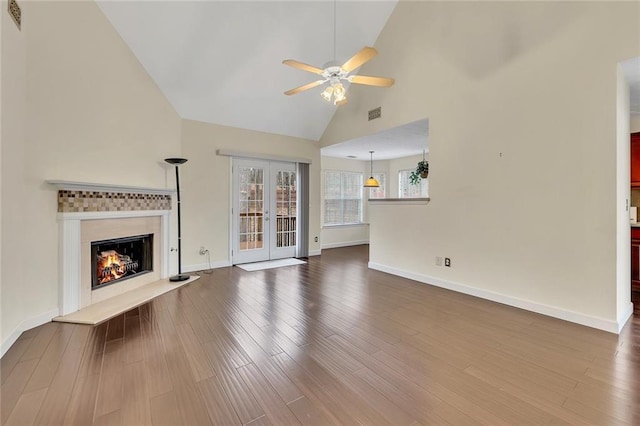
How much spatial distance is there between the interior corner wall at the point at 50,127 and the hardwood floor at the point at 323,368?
536mm

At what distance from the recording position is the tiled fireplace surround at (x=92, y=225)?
3.04m

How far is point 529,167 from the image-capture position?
128 inches

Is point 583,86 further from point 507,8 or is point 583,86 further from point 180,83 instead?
point 180,83

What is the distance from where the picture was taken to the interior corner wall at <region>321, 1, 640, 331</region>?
9.06 feet

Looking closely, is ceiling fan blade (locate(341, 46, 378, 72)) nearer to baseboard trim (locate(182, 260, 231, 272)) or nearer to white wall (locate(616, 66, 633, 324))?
white wall (locate(616, 66, 633, 324))

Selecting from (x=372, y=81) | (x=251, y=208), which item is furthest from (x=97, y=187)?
(x=372, y=81)

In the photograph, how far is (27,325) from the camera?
8.95 feet

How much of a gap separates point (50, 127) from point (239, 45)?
8.55ft

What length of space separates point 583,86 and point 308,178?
15.5ft

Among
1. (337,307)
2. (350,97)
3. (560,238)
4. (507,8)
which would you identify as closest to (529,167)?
(560,238)

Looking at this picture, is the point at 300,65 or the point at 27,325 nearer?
the point at 27,325

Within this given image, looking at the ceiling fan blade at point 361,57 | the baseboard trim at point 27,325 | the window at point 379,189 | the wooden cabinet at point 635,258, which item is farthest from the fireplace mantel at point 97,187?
the wooden cabinet at point 635,258

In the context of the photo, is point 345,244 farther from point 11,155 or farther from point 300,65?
point 11,155

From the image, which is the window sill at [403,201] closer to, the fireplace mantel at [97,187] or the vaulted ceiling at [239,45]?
the vaulted ceiling at [239,45]
